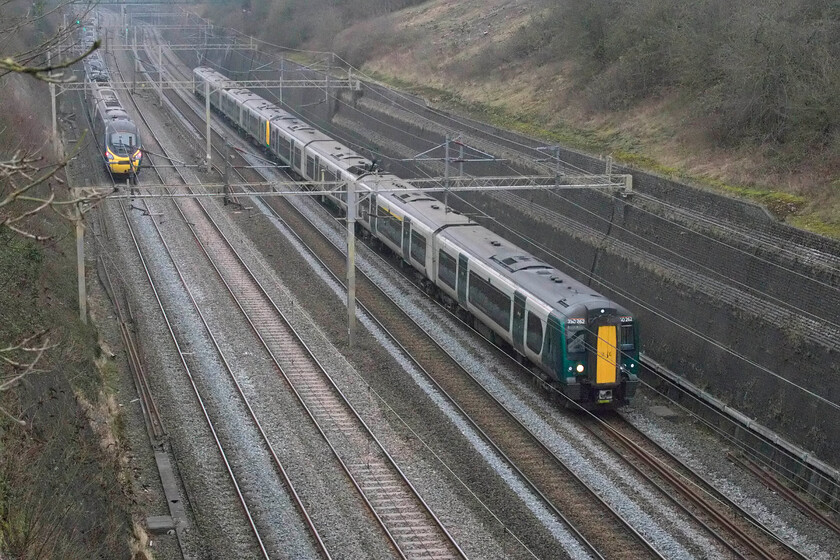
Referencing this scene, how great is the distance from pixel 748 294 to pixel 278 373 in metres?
9.90

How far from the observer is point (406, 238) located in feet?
87.5

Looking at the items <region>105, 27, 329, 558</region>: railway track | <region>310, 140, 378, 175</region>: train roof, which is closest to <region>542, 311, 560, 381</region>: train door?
<region>105, 27, 329, 558</region>: railway track

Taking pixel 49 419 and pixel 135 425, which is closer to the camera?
pixel 49 419

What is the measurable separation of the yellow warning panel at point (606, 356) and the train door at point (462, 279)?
4710 millimetres

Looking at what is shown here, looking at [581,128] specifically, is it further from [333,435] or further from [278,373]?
[333,435]

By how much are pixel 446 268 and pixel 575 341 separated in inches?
234

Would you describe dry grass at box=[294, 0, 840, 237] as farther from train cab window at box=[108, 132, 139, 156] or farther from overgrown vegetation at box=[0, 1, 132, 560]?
overgrown vegetation at box=[0, 1, 132, 560]

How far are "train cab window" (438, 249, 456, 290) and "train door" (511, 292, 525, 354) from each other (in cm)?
338

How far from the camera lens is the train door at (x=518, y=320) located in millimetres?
20031

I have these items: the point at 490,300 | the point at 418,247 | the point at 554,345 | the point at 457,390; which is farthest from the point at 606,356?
the point at 418,247

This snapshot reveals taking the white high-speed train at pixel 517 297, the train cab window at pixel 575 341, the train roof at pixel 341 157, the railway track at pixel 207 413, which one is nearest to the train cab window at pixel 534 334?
the white high-speed train at pixel 517 297

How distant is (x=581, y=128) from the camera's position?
111 feet

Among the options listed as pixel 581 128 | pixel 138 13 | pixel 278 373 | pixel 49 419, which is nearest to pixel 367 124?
pixel 581 128

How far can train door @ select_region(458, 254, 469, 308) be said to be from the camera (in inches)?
895
